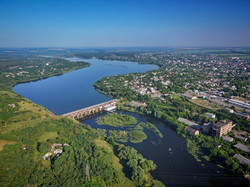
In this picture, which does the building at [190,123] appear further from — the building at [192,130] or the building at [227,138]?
the building at [227,138]

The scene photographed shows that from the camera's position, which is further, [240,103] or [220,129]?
[240,103]

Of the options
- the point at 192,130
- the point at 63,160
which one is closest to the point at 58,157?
the point at 63,160

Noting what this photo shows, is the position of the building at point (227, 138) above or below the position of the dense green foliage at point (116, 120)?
above

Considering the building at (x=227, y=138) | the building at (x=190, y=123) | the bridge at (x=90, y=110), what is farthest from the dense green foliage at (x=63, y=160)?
the building at (x=190, y=123)

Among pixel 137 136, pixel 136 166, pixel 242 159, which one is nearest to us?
pixel 136 166

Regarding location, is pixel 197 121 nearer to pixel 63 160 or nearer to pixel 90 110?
pixel 90 110

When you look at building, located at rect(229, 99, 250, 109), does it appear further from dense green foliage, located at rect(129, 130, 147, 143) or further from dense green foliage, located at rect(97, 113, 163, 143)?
dense green foliage, located at rect(129, 130, 147, 143)

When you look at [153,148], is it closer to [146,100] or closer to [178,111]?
[178,111]

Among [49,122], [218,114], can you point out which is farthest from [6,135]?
[218,114]

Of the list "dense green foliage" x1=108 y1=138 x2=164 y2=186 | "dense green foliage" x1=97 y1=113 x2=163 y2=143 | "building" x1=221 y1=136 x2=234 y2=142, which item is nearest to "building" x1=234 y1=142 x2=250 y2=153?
"building" x1=221 y1=136 x2=234 y2=142
